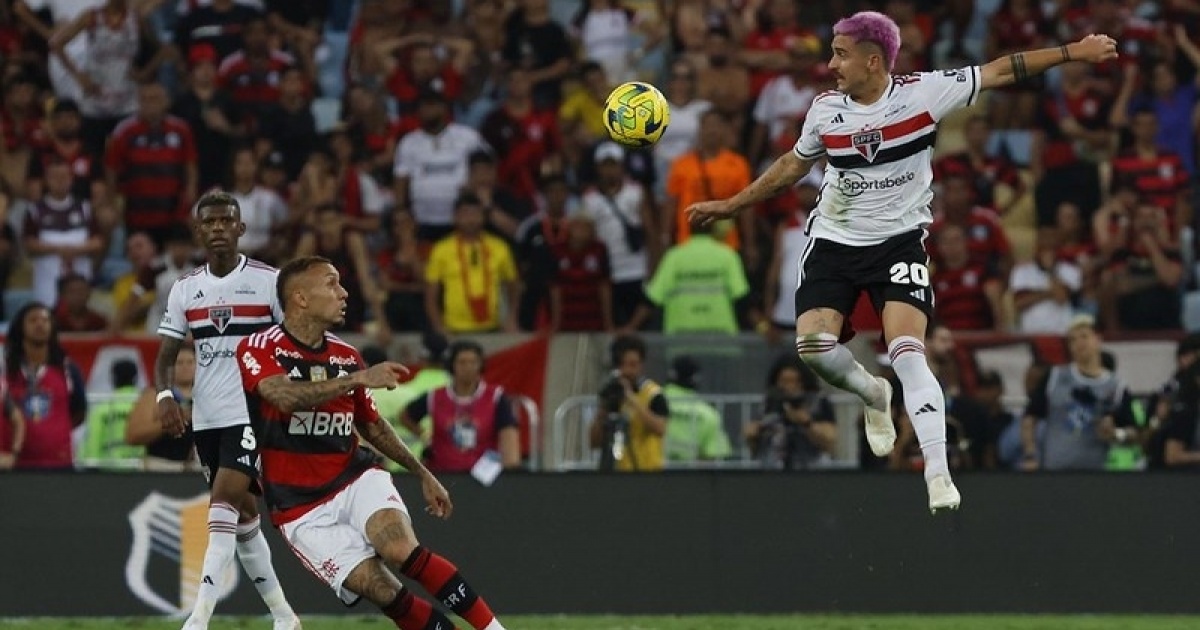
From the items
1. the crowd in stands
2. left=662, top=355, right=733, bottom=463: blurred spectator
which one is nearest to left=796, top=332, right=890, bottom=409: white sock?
the crowd in stands

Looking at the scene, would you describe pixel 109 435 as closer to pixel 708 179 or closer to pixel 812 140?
pixel 708 179

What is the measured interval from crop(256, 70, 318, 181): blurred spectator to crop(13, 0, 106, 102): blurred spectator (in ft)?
6.86

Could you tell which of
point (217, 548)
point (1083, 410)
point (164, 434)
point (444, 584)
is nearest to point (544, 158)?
point (164, 434)

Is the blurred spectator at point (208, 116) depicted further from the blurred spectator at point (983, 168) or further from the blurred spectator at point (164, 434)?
the blurred spectator at point (983, 168)

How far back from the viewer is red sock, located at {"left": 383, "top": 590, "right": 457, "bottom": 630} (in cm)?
1042

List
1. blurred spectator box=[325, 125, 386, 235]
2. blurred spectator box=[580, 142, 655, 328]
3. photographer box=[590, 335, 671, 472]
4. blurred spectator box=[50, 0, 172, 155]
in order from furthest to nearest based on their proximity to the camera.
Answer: blurred spectator box=[50, 0, 172, 155] < blurred spectator box=[325, 125, 386, 235] < blurred spectator box=[580, 142, 655, 328] < photographer box=[590, 335, 671, 472]

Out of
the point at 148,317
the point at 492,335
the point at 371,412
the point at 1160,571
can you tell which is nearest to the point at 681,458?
the point at 492,335

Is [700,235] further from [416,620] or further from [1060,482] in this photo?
[416,620]

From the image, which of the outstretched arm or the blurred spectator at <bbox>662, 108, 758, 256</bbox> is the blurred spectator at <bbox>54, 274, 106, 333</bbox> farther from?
the outstretched arm

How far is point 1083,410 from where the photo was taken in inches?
634

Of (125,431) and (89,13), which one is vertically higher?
(89,13)

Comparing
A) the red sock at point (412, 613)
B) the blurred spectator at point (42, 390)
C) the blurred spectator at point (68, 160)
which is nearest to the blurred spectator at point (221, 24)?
the blurred spectator at point (68, 160)

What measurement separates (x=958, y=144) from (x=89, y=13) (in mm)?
8485

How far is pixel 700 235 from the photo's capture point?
18.8 m
